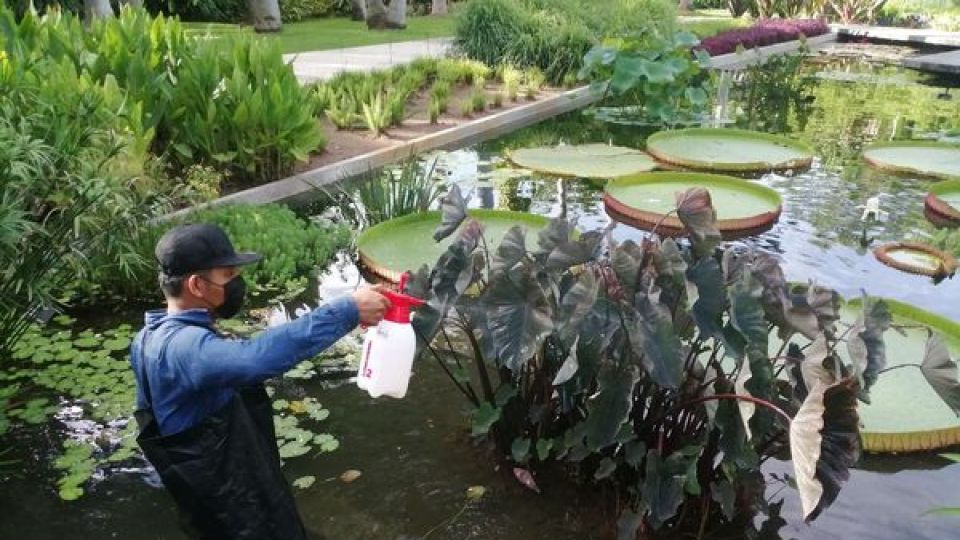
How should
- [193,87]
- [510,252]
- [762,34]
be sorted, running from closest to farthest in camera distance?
[510,252], [193,87], [762,34]

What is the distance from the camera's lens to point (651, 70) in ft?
31.8

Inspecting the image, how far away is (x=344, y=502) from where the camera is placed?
3.25 metres

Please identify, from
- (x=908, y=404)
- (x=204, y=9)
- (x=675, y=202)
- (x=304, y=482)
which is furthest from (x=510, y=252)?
(x=204, y=9)

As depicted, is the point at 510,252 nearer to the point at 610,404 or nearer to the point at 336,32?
the point at 610,404

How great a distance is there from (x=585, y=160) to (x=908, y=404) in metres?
4.91

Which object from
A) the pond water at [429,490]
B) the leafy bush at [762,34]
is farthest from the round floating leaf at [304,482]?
the leafy bush at [762,34]

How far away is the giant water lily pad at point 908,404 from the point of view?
11.9 ft

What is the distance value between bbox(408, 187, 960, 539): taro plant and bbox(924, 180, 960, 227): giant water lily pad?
4704 millimetres

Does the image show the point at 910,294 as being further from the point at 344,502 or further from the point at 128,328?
the point at 128,328

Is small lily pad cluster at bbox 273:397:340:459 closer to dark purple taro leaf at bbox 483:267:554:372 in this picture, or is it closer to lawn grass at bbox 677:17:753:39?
dark purple taro leaf at bbox 483:267:554:372

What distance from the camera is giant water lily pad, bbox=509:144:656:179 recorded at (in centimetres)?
796

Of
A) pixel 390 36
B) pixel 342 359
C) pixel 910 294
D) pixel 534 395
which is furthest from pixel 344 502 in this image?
pixel 390 36

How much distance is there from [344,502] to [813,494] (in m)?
1.87

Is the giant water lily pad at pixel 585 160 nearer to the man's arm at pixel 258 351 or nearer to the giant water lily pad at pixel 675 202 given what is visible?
the giant water lily pad at pixel 675 202
